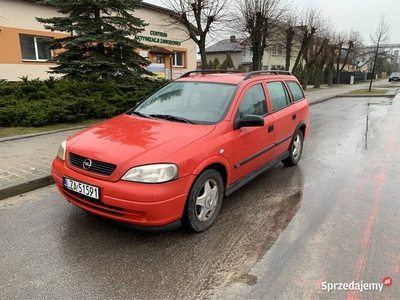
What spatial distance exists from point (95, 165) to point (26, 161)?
3.09 metres

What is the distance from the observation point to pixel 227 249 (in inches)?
122

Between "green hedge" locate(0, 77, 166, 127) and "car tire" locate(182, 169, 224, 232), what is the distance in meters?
6.38

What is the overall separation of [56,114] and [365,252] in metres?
7.99

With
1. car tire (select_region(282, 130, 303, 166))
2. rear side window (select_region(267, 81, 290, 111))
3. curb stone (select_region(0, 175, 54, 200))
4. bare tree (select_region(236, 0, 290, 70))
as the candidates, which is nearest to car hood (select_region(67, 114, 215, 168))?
curb stone (select_region(0, 175, 54, 200))

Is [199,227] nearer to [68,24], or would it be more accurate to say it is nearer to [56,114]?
[56,114]

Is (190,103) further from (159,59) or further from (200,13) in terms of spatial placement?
(159,59)

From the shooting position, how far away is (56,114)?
841 centimetres

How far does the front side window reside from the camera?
159 inches

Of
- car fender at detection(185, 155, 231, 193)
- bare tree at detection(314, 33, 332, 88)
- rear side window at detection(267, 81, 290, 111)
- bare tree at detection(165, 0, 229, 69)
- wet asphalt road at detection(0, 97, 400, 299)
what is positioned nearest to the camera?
wet asphalt road at detection(0, 97, 400, 299)

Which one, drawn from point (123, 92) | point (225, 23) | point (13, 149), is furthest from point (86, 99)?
point (225, 23)

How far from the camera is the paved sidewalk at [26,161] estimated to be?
4.42 m

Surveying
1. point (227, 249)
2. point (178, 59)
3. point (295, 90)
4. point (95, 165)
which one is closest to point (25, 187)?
point (95, 165)

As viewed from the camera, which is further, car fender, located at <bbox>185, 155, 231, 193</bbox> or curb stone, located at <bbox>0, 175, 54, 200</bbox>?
curb stone, located at <bbox>0, 175, 54, 200</bbox>

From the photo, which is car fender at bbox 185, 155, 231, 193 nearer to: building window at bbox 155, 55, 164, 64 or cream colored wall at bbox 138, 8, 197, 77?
cream colored wall at bbox 138, 8, 197, 77
